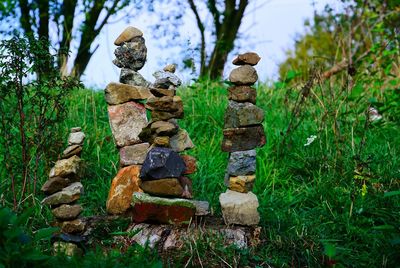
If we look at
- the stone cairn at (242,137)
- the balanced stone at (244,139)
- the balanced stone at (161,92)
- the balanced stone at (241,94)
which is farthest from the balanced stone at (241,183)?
→ the balanced stone at (161,92)

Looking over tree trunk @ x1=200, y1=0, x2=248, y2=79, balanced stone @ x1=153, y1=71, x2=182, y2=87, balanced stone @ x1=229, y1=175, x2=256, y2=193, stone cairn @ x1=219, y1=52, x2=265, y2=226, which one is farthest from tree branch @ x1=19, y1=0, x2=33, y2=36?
balanced stone @ x1=229, y1=175, x2=256, y2=193

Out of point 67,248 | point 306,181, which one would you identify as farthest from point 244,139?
point 306,181

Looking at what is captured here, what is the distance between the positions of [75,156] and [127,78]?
84 centimetres

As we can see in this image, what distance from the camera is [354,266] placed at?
14.4 ft

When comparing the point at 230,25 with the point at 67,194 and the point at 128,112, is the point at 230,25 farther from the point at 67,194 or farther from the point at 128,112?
the point at 67,194

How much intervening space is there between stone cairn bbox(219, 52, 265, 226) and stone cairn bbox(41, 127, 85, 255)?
1.09m

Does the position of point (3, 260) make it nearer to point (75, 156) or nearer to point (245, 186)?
point (75, 156)

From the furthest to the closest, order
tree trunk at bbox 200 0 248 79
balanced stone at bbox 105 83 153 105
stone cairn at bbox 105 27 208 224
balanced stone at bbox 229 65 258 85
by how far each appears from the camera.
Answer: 1. tree trunk at bbox 200 0 248 79
2. balanced stone at bbox 105 83 153 105
3. balanced stone at bbox 229 65 258 85
4. stone cairn at bbox 105 27 208 224

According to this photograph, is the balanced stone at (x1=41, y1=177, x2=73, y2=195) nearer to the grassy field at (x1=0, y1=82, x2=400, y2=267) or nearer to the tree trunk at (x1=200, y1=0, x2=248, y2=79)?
the grassy field at (x1=0, y1=82, x2=400, y2=267)

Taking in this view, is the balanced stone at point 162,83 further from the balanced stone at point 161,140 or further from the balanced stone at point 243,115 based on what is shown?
the balanced stone at point 243,115

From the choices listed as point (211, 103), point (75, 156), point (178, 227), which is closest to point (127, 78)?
point (75, 156)

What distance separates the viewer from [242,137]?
448 centimetres

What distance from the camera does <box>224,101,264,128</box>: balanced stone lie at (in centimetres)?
444

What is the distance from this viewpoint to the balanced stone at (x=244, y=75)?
446 cm
